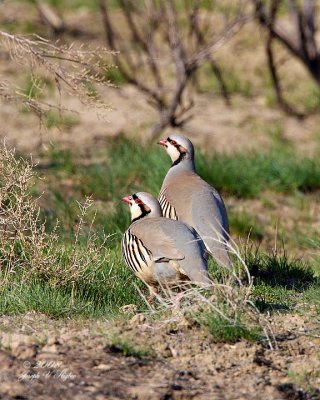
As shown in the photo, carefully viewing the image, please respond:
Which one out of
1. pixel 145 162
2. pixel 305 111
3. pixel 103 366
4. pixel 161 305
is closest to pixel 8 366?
pixel 103 366

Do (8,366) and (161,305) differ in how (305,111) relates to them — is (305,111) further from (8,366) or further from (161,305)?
(8,366)

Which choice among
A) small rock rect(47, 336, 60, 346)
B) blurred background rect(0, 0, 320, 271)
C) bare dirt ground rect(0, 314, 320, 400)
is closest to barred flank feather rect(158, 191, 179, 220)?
blurred background rect(0, 0, 320, 271)

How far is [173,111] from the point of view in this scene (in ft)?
34.1

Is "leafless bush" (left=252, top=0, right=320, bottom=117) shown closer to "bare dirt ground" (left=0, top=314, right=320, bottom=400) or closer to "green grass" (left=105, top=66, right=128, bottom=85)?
"green grass" (left=105, top=66, right=128, bottom=85)

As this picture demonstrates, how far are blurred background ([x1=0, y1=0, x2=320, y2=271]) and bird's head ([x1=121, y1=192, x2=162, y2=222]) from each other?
71 centimetres

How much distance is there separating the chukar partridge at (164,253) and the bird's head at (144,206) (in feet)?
0.92

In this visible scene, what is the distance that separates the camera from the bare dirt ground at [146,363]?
4.06 meters

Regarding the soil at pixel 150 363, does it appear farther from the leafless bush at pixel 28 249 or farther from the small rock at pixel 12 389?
the leafless bush at pixel 28 249

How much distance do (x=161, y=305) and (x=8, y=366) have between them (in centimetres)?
111

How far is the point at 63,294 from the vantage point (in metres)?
5.34

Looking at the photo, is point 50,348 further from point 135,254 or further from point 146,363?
point 135,254

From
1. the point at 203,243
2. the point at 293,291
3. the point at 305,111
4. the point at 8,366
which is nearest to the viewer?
the point at 8,366

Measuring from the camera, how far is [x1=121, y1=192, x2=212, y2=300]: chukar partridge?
5172 mm

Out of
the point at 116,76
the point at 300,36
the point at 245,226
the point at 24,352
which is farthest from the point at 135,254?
the point at 116,76
